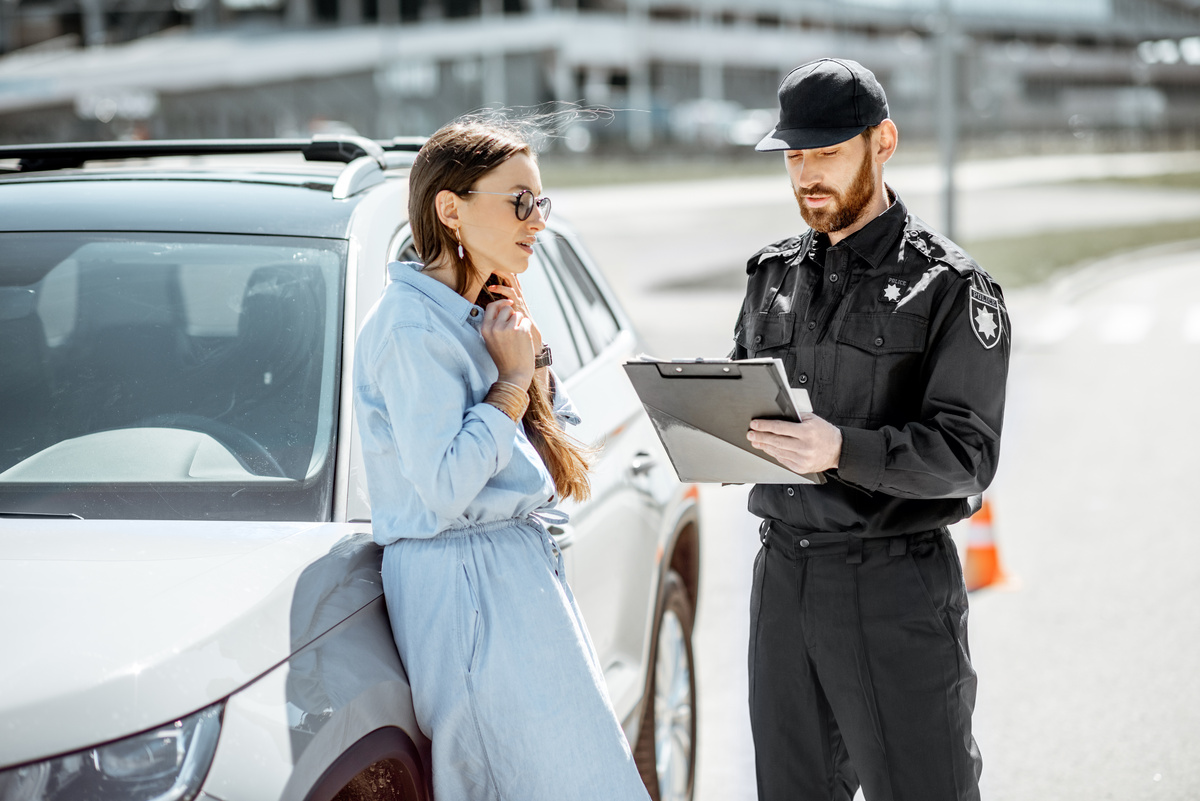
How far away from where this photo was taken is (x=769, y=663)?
278 cm

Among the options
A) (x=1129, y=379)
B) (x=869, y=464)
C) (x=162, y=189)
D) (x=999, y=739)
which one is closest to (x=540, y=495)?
(x=869, y=464)

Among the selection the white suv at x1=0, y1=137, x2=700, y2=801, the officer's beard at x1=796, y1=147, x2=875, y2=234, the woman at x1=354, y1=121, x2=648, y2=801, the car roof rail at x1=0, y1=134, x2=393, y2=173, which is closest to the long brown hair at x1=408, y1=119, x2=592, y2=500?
the woman at x1=354, y1=121, x2=648, y2=801

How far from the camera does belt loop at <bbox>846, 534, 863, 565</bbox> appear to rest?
8.68ft

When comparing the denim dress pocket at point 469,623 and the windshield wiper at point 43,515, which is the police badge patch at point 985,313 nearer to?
the denim dress pocket at point 469,623

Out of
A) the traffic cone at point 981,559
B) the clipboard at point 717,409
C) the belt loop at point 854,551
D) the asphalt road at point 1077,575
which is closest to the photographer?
the clipboard at point 717,409

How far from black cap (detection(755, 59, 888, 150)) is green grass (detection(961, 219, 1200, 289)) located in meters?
19.0

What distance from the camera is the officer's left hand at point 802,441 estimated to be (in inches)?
97.5

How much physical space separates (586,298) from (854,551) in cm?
171

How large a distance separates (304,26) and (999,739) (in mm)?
66528

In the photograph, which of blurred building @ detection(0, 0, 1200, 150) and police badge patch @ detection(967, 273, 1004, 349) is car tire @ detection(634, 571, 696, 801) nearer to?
police badge patch @ detection(967, 273, 1004, 349)

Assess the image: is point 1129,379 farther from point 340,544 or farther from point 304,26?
point 304,26

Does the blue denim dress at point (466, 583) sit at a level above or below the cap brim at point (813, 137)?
below

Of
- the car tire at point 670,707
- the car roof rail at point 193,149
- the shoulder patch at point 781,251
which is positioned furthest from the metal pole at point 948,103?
the shoulder patch at point 781,251

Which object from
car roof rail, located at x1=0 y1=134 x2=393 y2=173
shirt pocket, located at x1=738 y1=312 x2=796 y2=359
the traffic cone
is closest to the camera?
shirt pocket, located at x1=738 y1=312 x2=796 y2=359
